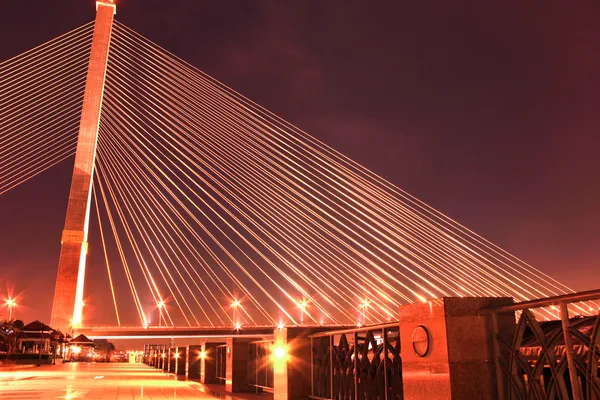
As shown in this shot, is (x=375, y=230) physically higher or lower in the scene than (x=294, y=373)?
higher

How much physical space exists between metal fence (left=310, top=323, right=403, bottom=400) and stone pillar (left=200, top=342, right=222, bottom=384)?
699cm

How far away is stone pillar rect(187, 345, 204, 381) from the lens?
16.3m

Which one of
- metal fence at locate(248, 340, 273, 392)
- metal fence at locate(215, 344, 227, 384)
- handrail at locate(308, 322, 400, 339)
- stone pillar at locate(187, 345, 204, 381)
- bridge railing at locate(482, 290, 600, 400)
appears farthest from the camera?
stone pillar at locate(187, 345, 204, 381)

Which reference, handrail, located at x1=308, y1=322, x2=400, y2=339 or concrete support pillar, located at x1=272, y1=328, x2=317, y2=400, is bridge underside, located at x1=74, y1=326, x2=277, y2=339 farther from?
handrail, located at x1=308, y1=322, x2=400, y2=339

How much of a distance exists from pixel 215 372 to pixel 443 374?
10.9 metres

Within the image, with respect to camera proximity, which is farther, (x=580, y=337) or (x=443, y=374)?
(x=443, y=374)

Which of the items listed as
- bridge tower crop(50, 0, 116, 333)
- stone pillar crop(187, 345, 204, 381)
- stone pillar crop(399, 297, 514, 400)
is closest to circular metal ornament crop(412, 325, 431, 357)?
stone pillar crop(399, 297, 514, 400)

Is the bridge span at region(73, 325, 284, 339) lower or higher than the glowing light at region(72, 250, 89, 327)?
lower

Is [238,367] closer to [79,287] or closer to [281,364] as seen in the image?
[281,364]

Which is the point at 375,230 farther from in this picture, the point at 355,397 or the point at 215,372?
the point at 355,397

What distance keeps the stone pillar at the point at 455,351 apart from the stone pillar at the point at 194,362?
43.0 ft

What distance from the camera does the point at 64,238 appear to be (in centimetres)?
2819

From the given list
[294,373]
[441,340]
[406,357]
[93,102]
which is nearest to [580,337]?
[441,340]

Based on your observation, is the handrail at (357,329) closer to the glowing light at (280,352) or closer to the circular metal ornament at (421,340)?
the glowing light at (280,352)
